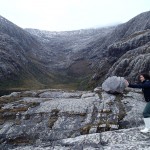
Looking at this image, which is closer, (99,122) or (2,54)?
(99,122)

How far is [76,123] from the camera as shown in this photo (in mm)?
31266

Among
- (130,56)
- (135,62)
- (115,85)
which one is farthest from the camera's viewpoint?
(130,56)

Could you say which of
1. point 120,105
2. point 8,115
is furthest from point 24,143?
point 120,105

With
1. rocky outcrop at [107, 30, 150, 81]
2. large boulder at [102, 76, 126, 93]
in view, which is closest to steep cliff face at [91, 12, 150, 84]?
rocky outcrop at [107, 30, 150, 81]

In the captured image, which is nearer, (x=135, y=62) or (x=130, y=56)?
(x=135, y=62)

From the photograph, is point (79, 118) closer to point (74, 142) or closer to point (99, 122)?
point (99, 122)

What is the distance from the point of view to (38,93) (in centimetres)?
4750

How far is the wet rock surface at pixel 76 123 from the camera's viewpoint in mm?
23781

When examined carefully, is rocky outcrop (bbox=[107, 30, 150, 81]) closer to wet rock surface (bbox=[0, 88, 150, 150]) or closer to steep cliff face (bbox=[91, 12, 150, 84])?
steep cliff face (bbox=[91, 12, 150, 84])

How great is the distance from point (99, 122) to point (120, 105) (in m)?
5.72

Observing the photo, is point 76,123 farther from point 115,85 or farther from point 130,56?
point 130,56

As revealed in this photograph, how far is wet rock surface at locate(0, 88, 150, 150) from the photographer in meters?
23.8

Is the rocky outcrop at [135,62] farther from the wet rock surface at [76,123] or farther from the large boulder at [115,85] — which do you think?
the wet rock surface at [76,123]

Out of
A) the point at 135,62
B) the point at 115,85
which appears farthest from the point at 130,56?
the point at 115,85
